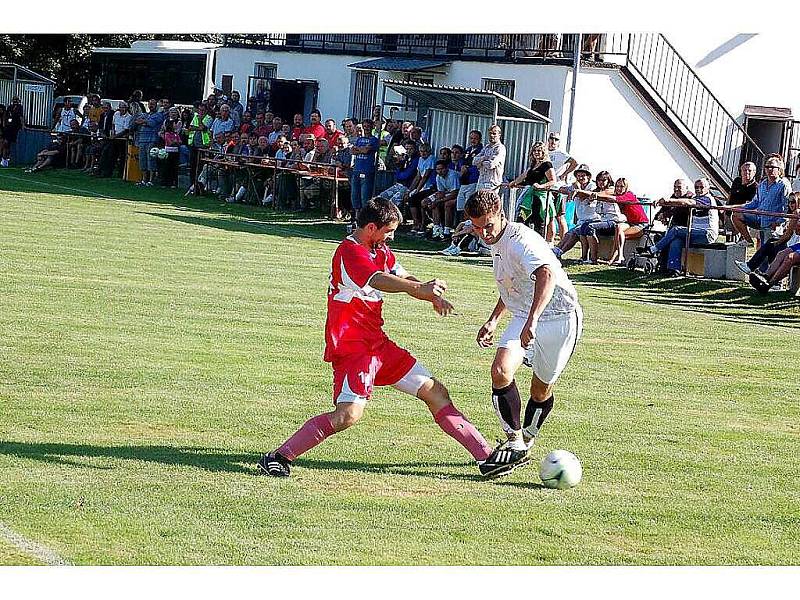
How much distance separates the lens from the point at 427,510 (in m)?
7.40

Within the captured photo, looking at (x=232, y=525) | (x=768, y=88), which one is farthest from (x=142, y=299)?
(x=768, y=88)

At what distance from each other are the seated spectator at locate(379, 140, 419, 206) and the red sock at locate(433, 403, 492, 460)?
1586cm

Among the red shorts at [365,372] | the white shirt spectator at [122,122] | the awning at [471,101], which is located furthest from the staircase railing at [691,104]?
the red shorts at [365,372]

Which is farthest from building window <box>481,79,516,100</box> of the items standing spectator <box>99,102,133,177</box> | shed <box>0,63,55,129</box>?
shed <box>0,63,55,129</box>

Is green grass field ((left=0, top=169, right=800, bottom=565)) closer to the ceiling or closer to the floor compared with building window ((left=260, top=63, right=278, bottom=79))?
closer to the floor

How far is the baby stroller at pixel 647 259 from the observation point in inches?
772

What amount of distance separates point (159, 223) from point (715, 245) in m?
10.0

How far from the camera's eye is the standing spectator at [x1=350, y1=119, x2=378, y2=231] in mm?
24844

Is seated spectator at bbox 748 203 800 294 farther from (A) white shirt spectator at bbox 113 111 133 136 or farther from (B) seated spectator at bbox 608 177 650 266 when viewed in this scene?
(A) white shirt spectator at bbox 113 111 133 136

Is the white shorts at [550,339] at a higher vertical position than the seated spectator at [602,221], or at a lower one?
lower

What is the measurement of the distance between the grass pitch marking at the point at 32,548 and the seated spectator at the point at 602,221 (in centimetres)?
1495

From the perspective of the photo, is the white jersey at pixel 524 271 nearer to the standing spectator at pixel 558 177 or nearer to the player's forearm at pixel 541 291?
the player's forearm at pixel 541 291

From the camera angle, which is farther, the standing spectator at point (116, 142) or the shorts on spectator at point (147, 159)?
the standing spectator at point (116, 142)

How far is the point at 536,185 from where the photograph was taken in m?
21.0
